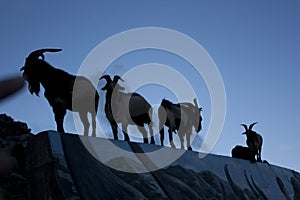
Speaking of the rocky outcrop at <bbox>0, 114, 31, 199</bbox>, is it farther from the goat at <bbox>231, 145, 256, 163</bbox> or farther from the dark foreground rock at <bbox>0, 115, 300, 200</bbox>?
the goat at <bbox>231, 145, 256, 163</bbox>

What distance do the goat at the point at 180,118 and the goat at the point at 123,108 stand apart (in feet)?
3.33

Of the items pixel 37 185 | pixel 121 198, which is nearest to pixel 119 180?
pixel 121 198

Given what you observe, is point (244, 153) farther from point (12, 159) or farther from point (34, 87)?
point (12, 159)

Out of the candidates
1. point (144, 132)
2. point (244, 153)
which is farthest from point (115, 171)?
point (244, 153)

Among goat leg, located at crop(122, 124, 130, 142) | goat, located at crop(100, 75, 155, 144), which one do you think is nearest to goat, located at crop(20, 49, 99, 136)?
goat, located at crop(100, 75, 155, 144)

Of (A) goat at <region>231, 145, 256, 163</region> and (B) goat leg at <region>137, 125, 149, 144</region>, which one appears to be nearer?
(B) goat leg at <region>137, 125, 149, 144</region>

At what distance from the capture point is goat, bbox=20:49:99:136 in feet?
35.3

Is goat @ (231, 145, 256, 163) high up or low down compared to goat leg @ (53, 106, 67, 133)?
up

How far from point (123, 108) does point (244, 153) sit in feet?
23.2

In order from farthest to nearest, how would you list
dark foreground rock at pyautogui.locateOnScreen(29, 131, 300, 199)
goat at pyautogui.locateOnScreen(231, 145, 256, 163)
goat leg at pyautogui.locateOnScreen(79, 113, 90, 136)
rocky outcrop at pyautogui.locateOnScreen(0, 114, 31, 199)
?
1. goat at pyautogui.locateOnScreen(231, 145, 256, 163)
2. goat leg at pyautogui.locateOnScreen(79, 113, 90, 136)
3. dark foreground rock at pyautogui.locateOnScreen(29, 131, 300, 199)
4. rocky outcrop at pyautogui.locateOnScreen(0, 114, 31, 199)

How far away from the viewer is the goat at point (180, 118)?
14211mm

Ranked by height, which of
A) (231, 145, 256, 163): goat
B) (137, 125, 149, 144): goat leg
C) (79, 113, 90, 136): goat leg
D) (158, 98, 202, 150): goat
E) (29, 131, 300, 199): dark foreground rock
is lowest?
(29, 131, 300, 199): dark foreground rock

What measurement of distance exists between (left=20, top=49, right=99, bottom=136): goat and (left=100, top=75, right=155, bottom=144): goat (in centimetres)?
94

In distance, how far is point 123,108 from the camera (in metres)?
12.1
